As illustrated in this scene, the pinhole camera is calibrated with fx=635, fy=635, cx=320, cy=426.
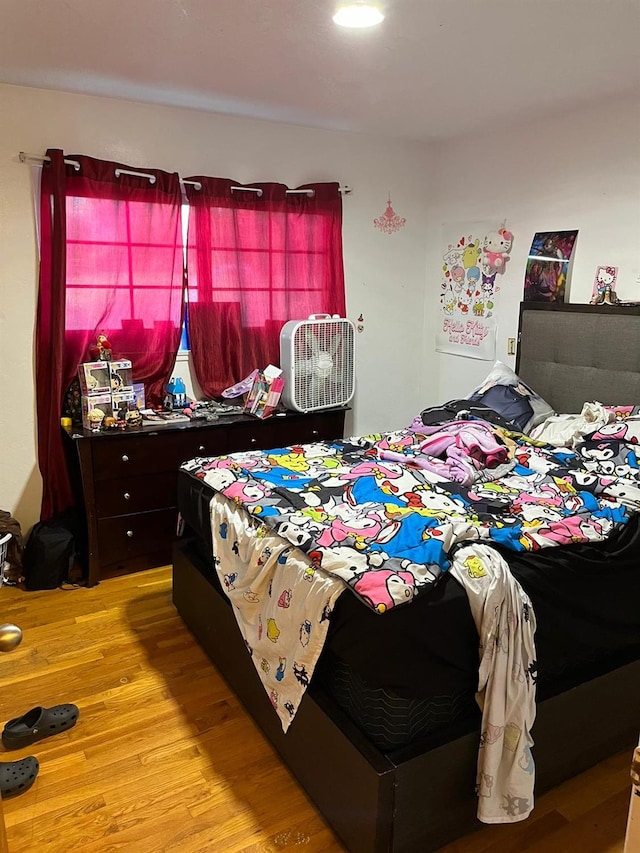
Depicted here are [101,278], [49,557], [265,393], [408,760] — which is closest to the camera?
[408,760]

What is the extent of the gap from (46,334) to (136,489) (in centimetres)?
92

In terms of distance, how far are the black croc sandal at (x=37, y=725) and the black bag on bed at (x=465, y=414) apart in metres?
2.04

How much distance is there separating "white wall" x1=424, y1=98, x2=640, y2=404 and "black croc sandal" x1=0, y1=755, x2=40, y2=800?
Answer: 10.4 ft

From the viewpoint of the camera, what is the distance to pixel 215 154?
361cm

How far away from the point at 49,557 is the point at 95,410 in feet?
2.51

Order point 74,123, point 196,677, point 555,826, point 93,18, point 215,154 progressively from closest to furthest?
point 555,826 < point 93,18 < point 196,677 < point 74,123 < point 215,154

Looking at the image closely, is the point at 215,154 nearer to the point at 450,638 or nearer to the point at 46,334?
the point at 46,334

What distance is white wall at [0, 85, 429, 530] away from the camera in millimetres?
3162

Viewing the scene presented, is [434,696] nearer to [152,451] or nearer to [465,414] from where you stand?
[465,414]

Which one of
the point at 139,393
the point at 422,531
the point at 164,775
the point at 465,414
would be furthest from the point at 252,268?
the point at 164,775

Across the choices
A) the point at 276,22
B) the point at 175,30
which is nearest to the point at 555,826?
the point at 276,22

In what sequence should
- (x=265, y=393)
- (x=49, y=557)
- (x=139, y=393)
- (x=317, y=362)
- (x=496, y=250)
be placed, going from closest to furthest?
1. (x=49, y=557)
2. (x=139, y=393)
3. (x=265, y=393)
4. (x=317, y=362)
5. (x=496, y=250)

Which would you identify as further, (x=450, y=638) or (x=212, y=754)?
(x=212, y=754)

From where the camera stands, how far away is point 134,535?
334cm
